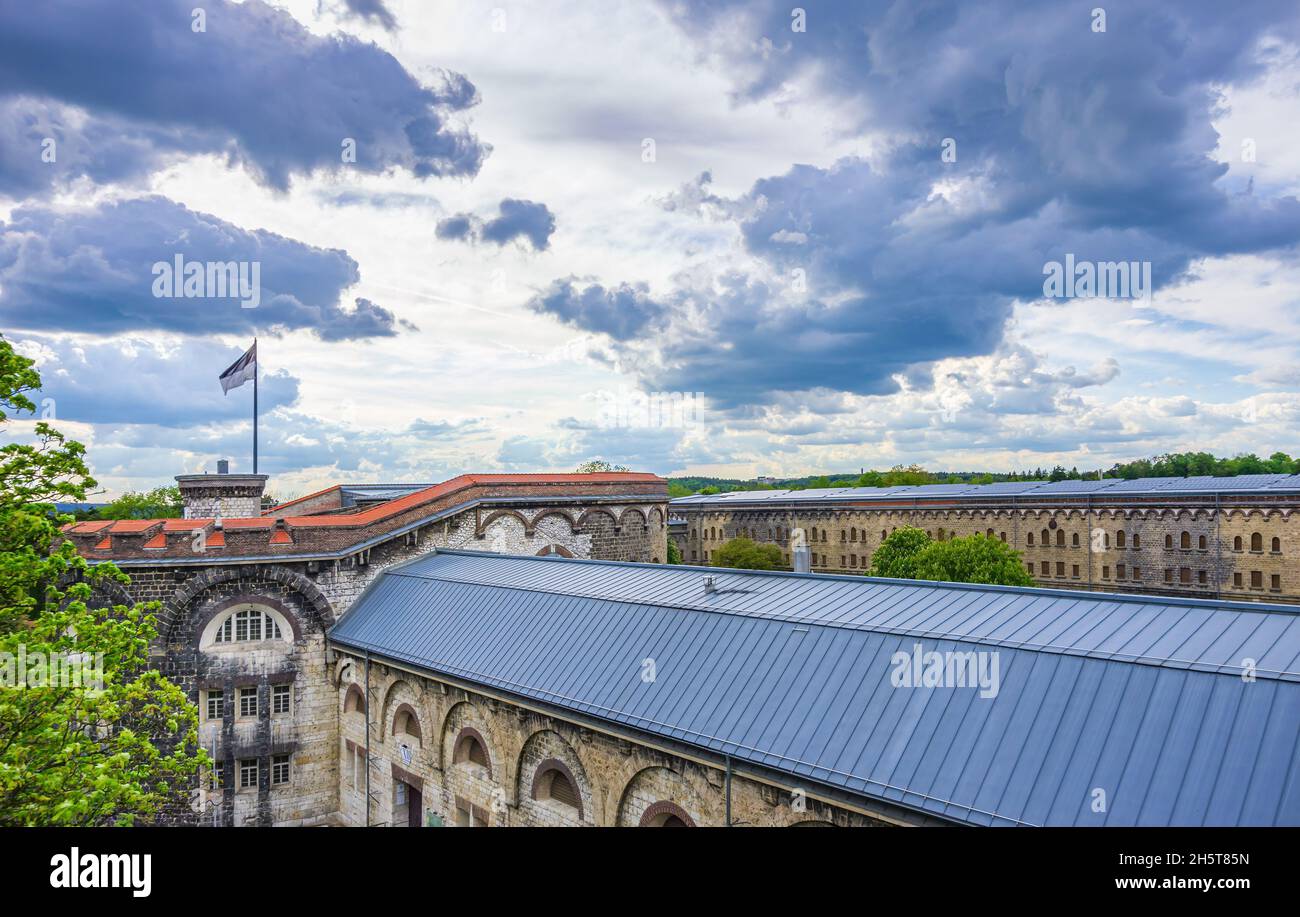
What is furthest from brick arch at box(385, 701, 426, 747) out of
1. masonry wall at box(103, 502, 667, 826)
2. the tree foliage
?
the tree foliage

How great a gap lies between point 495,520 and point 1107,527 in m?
46.5

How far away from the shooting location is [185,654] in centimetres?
2591

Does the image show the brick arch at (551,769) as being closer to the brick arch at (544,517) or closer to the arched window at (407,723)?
the arched window at (407,723)

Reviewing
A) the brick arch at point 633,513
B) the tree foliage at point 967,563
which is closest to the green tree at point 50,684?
the brick arch at point 633,513

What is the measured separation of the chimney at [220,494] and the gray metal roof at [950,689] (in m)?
18.0

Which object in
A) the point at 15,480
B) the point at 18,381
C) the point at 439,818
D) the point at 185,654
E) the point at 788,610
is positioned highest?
the point at 18,381

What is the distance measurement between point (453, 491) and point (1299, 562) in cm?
4840

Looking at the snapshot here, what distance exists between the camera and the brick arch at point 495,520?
32094mm

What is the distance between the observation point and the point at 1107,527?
59375 millimetres

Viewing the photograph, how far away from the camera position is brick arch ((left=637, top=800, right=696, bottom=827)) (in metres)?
14.7

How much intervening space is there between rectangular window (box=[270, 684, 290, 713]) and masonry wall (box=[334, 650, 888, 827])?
150 centimetres
